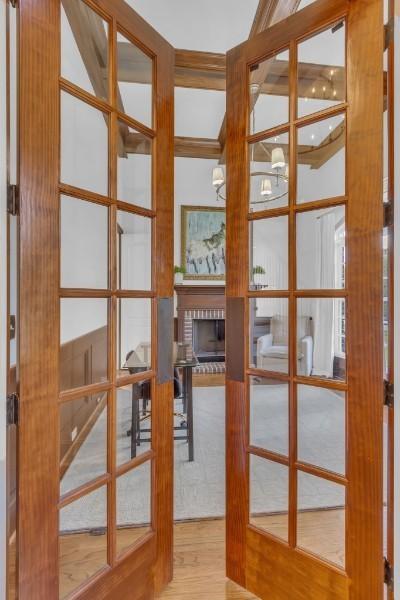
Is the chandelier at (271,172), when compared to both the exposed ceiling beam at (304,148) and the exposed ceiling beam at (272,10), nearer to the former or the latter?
Result: the exposed ceiling beam at (304,148)

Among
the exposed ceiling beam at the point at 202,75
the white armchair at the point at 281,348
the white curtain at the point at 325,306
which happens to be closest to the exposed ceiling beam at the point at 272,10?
the exposed ceiling beam at the point at 202,75

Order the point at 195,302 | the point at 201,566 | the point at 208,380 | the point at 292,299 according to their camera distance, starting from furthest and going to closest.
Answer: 1. the point at 195,302
2. the point at 208,380
3. the point at 201,566
4. the point at 292,299

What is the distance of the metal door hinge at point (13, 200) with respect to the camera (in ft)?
3.11

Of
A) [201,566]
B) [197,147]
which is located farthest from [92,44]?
[197,147]

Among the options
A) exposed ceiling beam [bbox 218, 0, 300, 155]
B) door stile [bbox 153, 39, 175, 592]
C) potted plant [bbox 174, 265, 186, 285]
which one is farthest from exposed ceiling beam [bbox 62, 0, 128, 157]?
potted plant [bbox 174, 265, 186, 285]

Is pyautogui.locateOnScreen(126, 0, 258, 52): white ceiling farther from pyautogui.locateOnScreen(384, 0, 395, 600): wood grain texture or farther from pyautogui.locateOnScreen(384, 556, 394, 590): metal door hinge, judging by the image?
pyautogui.locateOnScreen(384, 556, 394, 590): metal door hinge

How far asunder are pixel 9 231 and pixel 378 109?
125cm

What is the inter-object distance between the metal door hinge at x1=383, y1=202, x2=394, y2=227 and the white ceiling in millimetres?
1872

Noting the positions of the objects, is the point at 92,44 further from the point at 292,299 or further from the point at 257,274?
the point at 292,299

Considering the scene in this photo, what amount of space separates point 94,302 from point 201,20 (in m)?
2.17

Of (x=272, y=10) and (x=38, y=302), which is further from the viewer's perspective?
(x=272, y=10)

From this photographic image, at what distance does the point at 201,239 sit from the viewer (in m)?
5.82

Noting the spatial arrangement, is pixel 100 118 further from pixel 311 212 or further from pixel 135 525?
pixel 135 525

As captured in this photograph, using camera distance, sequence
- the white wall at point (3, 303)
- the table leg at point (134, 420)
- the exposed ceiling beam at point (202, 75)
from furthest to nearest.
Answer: the exposed ceiling beam at point (202, 75) < the table leg at point (134, 420) < the white wall at point (3, 303)
